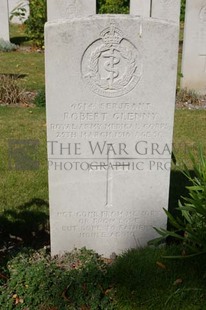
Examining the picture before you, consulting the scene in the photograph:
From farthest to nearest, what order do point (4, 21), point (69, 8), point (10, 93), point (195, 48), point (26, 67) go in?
point (4, 21), point (26, 67), point (195, 48), point (10, 93), point (69, 8)

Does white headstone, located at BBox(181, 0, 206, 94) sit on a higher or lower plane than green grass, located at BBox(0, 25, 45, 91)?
higher

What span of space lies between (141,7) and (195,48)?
1.61 m

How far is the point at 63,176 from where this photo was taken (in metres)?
3.28

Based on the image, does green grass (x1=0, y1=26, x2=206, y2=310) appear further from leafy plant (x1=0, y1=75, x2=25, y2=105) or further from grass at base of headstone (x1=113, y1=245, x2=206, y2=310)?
leafy plant (x1=0, y1=75, x2=25, y2=105)

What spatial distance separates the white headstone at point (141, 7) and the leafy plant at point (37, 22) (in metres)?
4.03

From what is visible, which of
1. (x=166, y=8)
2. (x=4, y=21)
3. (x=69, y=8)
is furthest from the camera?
(x=4, y=21)

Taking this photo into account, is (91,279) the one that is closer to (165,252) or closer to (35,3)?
(165,252)

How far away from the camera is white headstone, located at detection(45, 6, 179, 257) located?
2943mm

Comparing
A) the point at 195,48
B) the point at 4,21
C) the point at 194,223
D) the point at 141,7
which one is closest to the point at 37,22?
the point at 4,21

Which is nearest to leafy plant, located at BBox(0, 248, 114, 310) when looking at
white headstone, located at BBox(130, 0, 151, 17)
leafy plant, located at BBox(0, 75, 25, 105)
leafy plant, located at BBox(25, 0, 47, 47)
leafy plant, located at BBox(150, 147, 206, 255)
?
leafy plant, located at BBox(150, 147, 206, 255)

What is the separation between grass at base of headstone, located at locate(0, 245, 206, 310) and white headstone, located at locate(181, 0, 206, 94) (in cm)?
541

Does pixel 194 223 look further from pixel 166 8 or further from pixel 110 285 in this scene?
pixel 166 8

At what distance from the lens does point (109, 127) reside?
317 cm

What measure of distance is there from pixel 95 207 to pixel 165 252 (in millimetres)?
620
